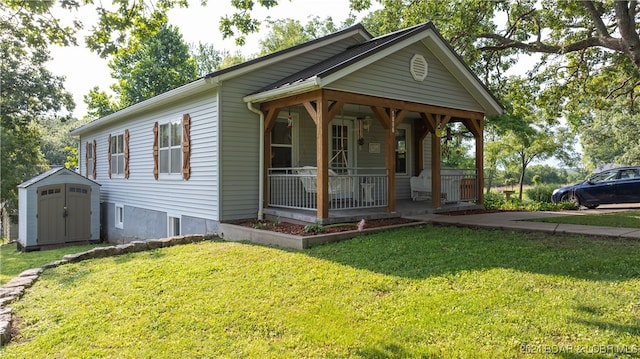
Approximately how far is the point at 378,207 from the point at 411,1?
8468 mm

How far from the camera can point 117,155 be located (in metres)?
14.5

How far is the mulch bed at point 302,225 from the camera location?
7.44m

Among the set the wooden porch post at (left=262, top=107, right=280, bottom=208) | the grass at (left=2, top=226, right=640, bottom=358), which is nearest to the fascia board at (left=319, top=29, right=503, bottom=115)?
the wooden porch post at (left=262, top=107, right=280, bottom=208)

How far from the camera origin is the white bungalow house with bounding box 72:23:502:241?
27.0 ft

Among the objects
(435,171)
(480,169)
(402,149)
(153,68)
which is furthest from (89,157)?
(480,169)

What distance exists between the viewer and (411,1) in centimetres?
1379

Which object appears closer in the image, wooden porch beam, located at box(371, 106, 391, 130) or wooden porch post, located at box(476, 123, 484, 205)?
wooden porch beam, located at box(371, 106, 391, 130)

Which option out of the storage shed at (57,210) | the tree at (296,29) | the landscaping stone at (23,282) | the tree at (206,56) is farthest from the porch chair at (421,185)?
the tree at (206,56)

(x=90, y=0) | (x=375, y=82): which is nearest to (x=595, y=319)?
(x=375, y=82)

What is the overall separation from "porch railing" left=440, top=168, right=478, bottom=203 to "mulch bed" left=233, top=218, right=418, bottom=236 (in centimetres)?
250

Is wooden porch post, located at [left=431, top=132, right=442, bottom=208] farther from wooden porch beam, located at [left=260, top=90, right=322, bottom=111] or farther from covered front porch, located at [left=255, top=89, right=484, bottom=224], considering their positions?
wooden porch beam, located at [left=260, top=90, right=322, bottom=111]

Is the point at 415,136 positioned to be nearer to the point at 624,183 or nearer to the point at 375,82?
the point at 375,82

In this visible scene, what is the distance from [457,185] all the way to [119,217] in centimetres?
1162

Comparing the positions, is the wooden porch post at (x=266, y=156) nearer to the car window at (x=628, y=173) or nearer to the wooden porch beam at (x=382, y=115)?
the wooden porch beam at (x=382, y=115)
